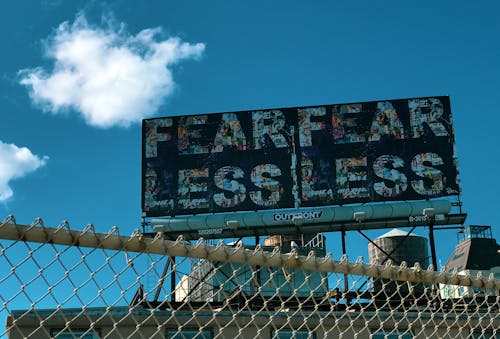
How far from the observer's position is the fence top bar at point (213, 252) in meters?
3.10

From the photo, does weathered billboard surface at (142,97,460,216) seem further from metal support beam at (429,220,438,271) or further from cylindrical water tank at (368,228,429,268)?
cylindrical water tank at (368,228,429,268)

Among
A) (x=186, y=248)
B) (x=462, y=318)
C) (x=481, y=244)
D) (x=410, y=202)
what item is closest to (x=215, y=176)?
(x=410, y=202)

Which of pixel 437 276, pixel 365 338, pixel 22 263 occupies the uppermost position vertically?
pixel 22 263

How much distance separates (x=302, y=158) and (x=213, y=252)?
22.1 m

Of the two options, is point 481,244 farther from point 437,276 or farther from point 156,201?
point 437,276

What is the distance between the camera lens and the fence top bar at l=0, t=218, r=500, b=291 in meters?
3.10

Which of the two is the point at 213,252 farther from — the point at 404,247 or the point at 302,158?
the point at 404,247

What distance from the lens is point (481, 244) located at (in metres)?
38.2

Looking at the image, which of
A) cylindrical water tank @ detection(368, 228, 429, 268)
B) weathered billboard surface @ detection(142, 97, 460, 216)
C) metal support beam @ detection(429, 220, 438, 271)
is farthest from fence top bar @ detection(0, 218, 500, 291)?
cylindrical water tank @ detection(368, 228, 429, 268)

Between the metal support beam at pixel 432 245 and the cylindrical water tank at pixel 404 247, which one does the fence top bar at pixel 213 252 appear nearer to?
the metal support beam at pixel 432 245

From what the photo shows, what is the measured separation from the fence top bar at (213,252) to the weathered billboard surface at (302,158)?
20.7 metres

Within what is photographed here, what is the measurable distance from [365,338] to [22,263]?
67.2 ft

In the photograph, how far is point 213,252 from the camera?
3607 millimetres

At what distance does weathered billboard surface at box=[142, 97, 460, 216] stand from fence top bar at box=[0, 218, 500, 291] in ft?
67.9
